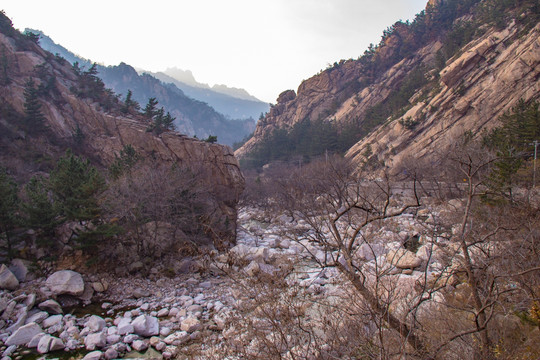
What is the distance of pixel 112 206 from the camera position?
11766mm

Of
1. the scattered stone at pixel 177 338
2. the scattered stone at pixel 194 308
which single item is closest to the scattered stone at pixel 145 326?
the scattered stone at pixel 177 338

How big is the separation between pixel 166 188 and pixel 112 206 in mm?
2461

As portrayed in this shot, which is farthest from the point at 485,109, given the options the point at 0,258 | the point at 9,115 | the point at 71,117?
the point at 9,115

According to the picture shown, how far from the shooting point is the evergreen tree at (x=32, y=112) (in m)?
20.9

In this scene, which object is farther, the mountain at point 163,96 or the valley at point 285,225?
the mountain at point 163,96

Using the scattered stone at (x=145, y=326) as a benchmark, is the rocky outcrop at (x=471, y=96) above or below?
above

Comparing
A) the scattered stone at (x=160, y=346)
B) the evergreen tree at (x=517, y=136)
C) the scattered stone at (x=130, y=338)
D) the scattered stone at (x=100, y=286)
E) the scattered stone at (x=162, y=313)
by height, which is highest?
the evergreen tree at (x=517, y=136)

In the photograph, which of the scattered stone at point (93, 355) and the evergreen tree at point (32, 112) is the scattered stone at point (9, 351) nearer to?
the scattered stone at point (93, 355)

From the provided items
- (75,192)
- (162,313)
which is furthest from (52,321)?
(75,192)

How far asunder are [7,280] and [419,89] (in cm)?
4608

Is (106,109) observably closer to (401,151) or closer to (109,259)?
(109,259)

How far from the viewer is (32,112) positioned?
68.8ft

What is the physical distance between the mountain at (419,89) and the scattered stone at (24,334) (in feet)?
99.6

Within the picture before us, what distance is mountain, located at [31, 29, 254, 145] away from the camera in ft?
332
